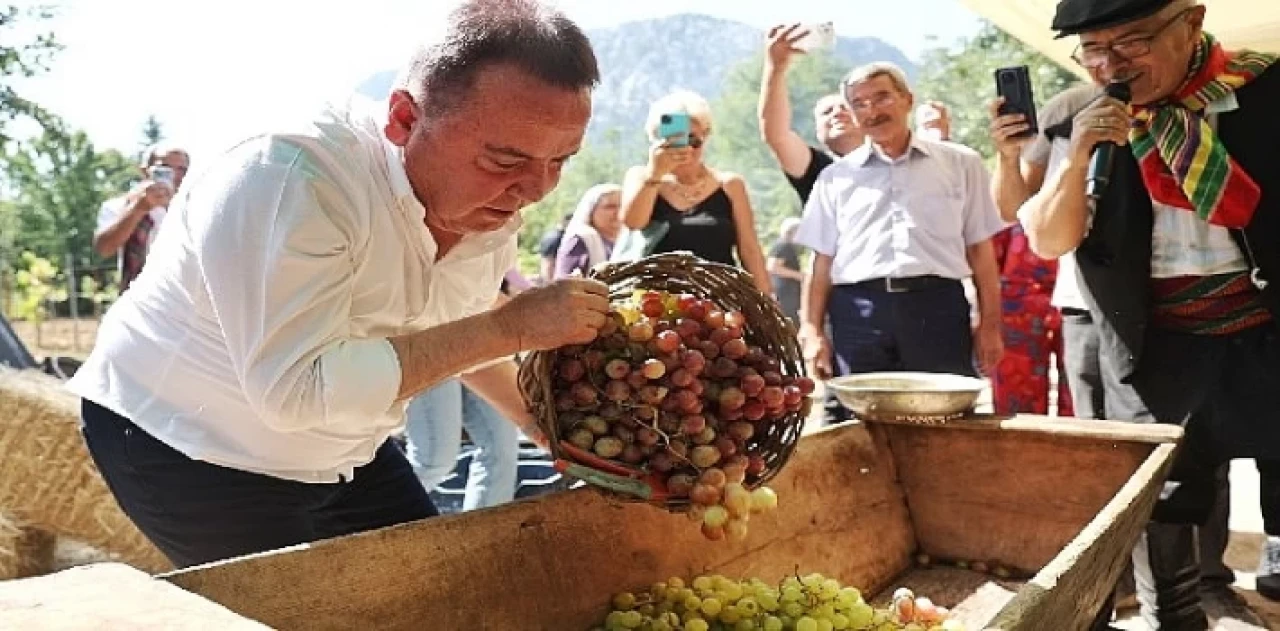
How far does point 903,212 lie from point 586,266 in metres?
1.62

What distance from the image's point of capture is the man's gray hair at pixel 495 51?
1.77 m

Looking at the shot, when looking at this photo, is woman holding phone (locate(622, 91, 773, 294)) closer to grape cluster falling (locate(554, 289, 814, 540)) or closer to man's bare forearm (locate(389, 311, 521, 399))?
grape cluster falling (locate(554, 289, 814, 540))

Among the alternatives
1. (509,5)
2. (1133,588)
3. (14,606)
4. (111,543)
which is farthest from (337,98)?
(1133,588)

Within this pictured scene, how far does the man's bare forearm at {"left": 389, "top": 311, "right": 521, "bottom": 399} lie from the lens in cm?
179

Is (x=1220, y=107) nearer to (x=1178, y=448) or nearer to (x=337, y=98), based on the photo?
(x=1178, y=448)

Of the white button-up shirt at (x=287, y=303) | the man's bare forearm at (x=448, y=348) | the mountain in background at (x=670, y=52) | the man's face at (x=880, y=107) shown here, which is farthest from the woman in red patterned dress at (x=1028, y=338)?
the mountain in background at (x=670, y=52)

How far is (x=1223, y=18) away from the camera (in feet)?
17.9

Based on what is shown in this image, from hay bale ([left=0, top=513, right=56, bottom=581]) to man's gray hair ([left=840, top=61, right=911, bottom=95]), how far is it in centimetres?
341

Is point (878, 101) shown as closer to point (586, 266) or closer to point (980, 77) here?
point (586, 266)

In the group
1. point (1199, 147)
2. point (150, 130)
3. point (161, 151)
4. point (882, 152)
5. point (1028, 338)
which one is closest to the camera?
point (1199, 147)

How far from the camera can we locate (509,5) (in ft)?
6.02

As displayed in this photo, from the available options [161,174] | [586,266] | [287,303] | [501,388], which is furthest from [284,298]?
[161,174]

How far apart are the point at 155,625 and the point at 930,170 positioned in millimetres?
3589

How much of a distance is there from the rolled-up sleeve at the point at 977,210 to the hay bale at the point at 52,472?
10.7 feet
